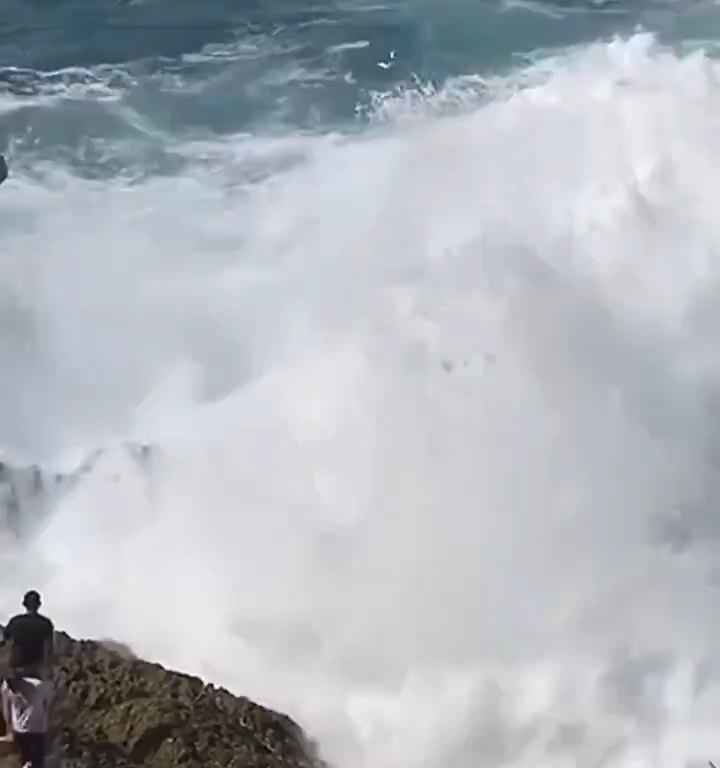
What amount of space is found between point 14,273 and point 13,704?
15.2m

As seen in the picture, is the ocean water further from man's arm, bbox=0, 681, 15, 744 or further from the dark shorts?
the dark shorts

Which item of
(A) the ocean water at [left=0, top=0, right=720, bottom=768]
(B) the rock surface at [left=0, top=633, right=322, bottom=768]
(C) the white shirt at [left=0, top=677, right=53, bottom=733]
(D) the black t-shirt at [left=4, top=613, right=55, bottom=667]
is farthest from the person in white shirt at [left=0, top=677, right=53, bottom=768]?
(A) the ocean water at [left=0, top=0, right=720, bottom=768]

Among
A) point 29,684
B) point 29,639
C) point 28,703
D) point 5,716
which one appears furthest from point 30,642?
point 5,716

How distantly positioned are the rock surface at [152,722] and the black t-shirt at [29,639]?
116cm

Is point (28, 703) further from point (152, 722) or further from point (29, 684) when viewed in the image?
point (152, 722)

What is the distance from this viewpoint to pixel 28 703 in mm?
9031

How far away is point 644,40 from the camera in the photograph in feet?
104

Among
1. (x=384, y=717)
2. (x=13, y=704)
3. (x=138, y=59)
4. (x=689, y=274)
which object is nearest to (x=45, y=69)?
(x=138, y=59)

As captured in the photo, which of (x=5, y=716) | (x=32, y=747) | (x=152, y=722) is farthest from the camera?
(x=152, y=722)

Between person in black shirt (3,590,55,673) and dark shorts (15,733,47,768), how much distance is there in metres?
0.37

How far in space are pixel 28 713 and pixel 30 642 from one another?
0.39 m

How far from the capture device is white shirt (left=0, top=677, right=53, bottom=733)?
9023 mm

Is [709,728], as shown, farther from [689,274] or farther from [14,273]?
[14,273]

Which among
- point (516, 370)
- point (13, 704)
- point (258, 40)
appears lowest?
point (13, 704)
